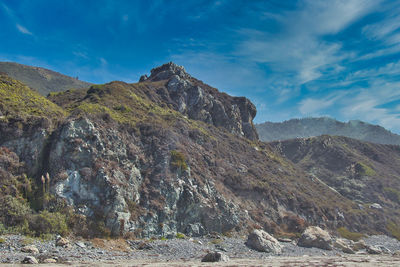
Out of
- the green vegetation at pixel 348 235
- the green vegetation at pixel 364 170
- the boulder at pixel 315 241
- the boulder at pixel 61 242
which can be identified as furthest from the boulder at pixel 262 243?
the green vegetation at pixel 364 170

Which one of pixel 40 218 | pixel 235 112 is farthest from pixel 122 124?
pixel 235 112

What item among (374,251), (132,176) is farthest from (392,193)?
(132,176)

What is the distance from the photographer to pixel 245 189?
45125mm

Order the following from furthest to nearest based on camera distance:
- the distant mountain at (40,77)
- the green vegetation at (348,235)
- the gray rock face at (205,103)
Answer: the distant mountain at (40,77), the gray rock face at (205,103), the green vegetation at (348,235)

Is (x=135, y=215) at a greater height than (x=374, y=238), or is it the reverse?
(x=135, y=215)

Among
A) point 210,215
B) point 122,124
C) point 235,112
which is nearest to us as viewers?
point 210,215

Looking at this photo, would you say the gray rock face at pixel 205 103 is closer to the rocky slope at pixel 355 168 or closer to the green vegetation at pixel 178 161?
the green vegetation at pixel 178 161

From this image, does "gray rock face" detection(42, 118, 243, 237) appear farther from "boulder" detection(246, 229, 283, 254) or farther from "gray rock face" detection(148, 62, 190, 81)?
"gray rock face" detection(148, 62, 190, 81)

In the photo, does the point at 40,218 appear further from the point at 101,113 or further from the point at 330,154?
the point at 330,154

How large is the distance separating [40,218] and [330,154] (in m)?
118

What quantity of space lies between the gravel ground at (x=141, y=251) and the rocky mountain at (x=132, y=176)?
198cm

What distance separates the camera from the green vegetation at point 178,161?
37.1 meters

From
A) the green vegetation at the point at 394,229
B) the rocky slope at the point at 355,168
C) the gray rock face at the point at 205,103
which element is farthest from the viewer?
the rocky slope at the point at 355,168

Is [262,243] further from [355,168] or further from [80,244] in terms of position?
[355,168]
